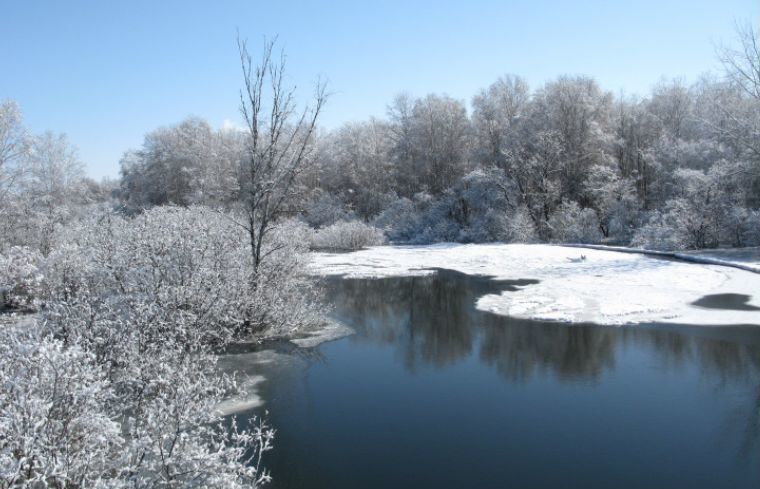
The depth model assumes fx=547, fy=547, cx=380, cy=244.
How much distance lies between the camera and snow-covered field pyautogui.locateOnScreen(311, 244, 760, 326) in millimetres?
12336

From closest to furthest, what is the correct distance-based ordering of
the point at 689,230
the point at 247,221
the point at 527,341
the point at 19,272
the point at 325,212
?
1. the point at 527,341
2. the point at 19,272
3. the point at 247,221
4. the point at 689,230
5. the point at 325,212

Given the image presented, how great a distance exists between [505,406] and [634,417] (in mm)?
1678

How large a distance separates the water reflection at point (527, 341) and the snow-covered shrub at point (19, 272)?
754cm

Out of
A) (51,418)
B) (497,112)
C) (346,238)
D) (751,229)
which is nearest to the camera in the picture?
(51,418)

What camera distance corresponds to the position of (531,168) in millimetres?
32875

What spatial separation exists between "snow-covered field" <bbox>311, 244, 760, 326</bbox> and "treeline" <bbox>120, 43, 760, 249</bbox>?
463cm

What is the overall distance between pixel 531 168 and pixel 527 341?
2362cm

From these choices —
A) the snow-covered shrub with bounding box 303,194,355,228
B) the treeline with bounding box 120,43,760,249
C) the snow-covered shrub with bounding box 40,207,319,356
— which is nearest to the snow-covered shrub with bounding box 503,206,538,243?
the treeline with bounding box 120,43,760,249

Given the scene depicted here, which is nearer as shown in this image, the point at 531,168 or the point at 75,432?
the point at 75,432

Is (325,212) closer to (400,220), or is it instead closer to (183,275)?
(400,220)

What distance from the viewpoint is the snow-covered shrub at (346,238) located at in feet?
106

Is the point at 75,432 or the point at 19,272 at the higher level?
the point at 19,272

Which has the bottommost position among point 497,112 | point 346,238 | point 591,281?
point 591,281

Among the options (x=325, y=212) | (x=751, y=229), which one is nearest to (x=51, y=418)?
(x=751, y=229)
